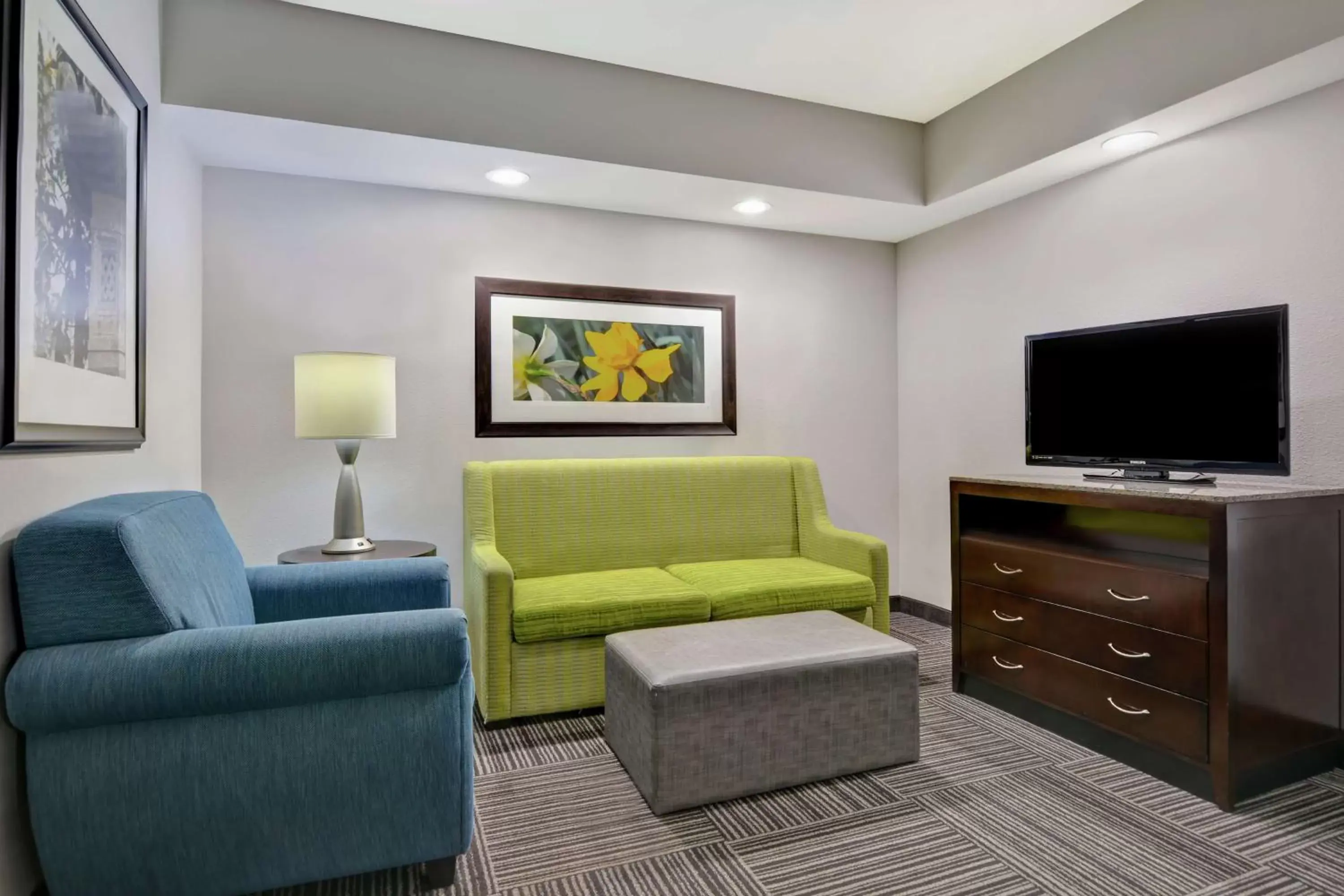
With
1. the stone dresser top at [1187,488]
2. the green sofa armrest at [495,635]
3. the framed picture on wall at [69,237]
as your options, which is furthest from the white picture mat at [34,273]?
the stone dresser top at [1187,488]

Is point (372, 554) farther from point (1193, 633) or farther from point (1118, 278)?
point (1118, 278)

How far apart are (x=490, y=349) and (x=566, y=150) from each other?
945mm

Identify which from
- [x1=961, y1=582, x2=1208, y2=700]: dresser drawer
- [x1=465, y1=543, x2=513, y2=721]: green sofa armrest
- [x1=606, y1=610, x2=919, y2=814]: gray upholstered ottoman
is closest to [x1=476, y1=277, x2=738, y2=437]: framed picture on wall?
[x1=465, y1=543, x2=513, y2=721]: green sofa armrest

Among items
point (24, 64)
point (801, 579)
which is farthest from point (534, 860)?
point (24, 64)

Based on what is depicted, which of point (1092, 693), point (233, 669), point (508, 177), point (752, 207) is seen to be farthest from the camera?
point (752, 207)

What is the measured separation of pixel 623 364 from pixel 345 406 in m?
1.33

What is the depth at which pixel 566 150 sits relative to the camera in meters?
2.82

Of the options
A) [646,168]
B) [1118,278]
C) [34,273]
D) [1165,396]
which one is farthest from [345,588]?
[1118,278]

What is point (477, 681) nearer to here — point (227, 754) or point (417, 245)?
point (227, 754)

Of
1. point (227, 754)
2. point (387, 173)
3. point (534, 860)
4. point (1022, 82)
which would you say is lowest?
point (534, 860)

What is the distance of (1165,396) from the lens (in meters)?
2.41

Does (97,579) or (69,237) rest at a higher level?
(69,237)

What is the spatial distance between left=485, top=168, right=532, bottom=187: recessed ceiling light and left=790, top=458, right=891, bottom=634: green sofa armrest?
5.92ft

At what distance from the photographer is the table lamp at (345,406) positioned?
2637 millimetres
